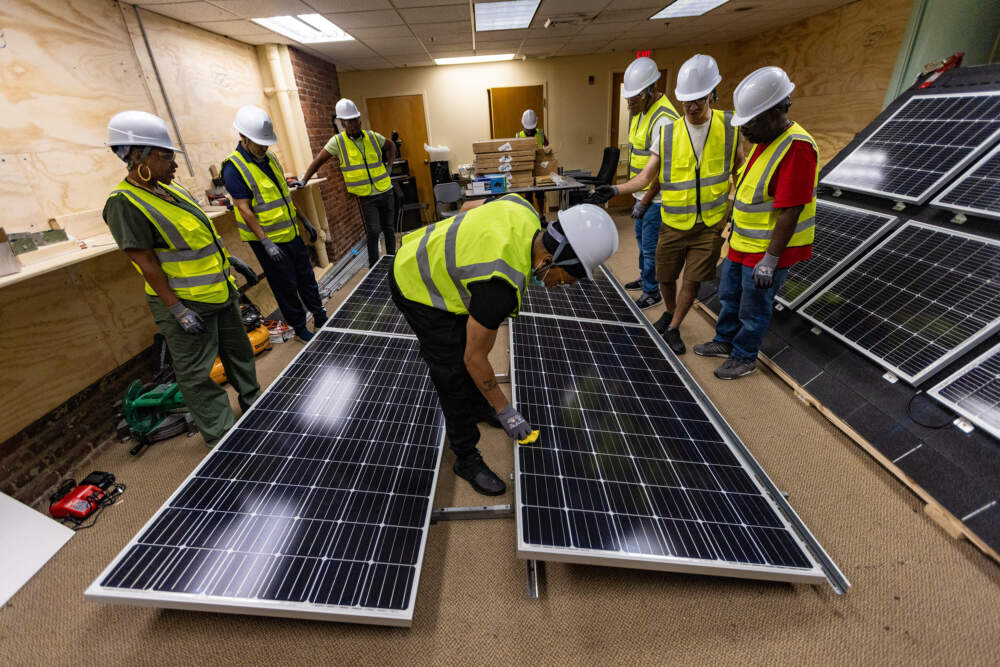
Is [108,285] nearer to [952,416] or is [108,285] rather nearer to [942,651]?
[942,651]

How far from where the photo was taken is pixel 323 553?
66.6 inches

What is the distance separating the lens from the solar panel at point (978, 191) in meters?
2.67

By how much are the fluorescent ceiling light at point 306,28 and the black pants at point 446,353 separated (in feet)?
15.1

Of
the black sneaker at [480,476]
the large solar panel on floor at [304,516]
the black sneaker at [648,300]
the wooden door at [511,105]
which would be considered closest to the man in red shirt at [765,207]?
the black sneaker at [648,300]

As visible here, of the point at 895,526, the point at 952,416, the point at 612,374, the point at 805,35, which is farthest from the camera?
the point at 805,35

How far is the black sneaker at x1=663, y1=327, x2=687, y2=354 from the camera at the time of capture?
3.70 metres

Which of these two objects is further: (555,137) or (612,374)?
(555,137)

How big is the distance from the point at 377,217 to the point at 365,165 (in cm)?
66

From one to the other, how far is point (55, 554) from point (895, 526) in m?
4.45

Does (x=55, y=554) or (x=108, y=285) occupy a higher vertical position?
(x=108, y=285)

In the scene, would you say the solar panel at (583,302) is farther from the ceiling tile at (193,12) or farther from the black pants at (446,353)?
the ceiling tile at (193,12)

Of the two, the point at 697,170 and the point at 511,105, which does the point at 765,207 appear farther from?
the point at 511,105

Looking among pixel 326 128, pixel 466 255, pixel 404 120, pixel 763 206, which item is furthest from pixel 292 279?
pixel 404 120

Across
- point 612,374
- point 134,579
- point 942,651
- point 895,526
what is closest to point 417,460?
point 134,579
